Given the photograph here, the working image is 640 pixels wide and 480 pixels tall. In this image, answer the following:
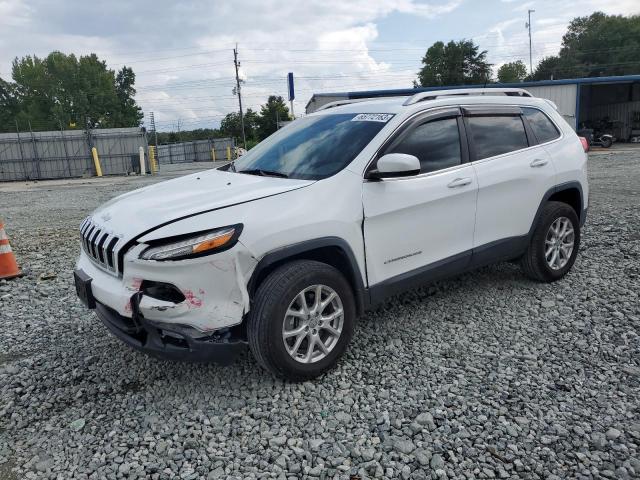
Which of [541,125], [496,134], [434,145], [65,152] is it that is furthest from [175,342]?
[65,152]

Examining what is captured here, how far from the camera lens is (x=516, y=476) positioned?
240 cm

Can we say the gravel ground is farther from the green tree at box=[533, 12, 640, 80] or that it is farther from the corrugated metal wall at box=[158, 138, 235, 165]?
the green tree at box=[533, 12, 640, 80]

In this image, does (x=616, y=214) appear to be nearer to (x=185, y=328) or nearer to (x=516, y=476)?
(x=516, y=476)

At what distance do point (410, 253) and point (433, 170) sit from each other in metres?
0.69

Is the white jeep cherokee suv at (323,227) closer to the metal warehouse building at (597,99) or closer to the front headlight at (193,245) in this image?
the front headlight at (193,245)

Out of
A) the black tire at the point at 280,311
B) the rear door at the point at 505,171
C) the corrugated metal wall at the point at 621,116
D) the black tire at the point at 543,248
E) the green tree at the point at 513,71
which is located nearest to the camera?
the black tire at the point at 280,311

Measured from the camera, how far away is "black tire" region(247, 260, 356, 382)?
2.94 m

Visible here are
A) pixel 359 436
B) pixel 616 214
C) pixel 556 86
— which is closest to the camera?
pixel 359 436

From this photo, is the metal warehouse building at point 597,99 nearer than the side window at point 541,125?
No

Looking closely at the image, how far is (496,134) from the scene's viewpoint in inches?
173

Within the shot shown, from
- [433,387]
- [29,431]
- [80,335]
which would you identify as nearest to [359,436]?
[433,387]

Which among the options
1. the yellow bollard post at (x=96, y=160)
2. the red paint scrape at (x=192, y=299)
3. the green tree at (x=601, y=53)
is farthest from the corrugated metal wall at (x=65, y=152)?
the green tree at (x=601, y=53)

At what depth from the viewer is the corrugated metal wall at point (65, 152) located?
94.7 ft

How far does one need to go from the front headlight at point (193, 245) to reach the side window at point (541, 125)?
3255mm
